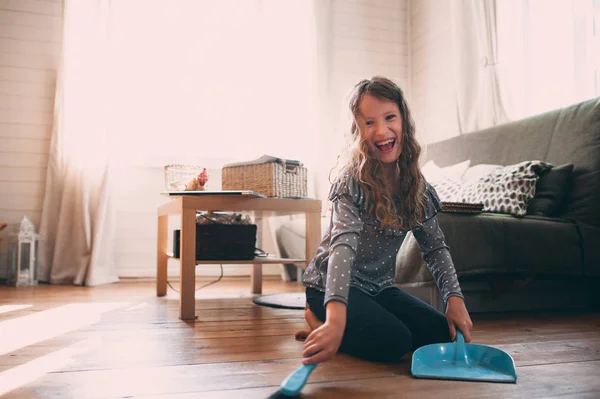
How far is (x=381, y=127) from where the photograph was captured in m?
1.30

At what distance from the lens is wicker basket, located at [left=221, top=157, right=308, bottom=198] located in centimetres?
206

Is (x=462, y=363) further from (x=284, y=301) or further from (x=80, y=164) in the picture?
(x=80, y=164)

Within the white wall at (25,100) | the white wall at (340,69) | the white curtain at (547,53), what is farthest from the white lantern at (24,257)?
the white curtain at (547,53)

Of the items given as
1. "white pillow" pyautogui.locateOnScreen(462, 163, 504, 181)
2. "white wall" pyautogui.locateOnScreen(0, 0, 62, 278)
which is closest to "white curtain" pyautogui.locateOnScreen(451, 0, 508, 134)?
"white pillow" pyautogui.locateOnScreen(462, 163, 504, 181)

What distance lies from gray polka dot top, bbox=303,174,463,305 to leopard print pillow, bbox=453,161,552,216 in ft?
2.60

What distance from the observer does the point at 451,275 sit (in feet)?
4.24

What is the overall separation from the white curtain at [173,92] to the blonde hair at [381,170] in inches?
87.3

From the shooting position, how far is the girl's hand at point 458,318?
1.21m

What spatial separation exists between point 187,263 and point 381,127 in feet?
2.92

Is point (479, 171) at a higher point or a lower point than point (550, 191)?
higher

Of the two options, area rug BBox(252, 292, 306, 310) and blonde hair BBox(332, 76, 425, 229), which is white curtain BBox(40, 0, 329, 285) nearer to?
area rug BBox(252, 292, 306, 310)

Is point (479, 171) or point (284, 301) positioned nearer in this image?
point (284, 301)

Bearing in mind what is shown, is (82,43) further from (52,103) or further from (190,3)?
(190,3)

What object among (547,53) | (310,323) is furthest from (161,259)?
(547,53)
